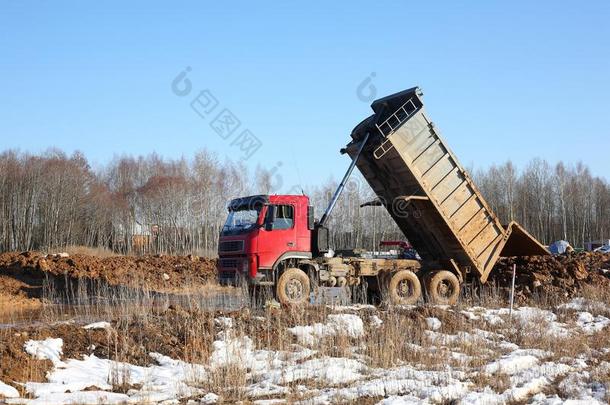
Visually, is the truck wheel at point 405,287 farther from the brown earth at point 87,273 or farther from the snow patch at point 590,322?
the brown earth at point 87,273

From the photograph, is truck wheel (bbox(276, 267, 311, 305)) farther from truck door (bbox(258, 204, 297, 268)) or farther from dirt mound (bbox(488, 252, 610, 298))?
dirt mound (bbox(488, 252, 610, 298))

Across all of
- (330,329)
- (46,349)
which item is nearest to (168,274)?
(330,329)

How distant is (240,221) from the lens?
14391 millimetres

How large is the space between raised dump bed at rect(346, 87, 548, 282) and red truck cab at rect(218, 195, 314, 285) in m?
2.04

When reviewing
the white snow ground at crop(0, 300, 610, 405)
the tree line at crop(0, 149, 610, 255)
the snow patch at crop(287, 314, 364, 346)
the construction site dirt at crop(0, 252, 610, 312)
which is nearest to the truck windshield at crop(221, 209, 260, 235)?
the construction site dirt at crop(0, 252, 610, 312)

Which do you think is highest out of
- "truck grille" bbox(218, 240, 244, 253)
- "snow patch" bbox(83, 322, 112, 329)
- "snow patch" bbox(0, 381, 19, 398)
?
"truck grille" bbox(218, 240, 244, 253)

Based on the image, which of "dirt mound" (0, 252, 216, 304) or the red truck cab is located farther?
"dirt mound" (0, 252, 216, 304)

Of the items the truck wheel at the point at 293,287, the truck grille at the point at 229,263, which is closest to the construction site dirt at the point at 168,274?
the truck grille at the point at 229,263

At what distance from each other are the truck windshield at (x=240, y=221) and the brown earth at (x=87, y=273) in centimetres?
444

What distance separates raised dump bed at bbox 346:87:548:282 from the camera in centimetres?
1384

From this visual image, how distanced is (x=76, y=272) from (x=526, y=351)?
16859 mm

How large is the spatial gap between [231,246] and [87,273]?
32.9 feet

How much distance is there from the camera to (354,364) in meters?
8.69

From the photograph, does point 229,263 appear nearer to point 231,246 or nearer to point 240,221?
point 231,246
